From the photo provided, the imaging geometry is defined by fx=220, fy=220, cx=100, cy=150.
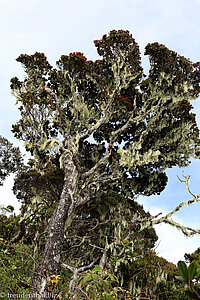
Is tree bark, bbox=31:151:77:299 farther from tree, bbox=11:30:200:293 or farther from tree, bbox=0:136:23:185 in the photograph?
tree, bbox=0:136:23:185

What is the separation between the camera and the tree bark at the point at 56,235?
690cm

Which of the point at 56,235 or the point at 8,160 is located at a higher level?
the point at 8,160

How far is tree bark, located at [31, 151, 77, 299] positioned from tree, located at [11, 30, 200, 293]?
32.1 inches

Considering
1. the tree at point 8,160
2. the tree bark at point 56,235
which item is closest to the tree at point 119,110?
the tree bark at point 56,235

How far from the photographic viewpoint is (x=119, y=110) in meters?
10.3

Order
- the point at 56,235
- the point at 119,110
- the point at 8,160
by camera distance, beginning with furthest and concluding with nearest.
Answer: the point at 8,160 → the point at 119,110 → the point at 56,235

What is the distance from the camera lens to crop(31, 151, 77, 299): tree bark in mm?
6898

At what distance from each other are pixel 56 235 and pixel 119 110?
6001 mm

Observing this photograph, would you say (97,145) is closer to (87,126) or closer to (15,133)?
(87,126)

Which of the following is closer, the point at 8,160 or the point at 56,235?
the point at 56,235

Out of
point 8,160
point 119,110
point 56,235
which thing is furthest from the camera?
point 8,160

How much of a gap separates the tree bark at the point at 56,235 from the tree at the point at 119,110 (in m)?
0.82

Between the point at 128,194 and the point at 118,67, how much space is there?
20.2ft

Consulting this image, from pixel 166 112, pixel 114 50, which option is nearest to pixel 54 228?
pixel 166 112
